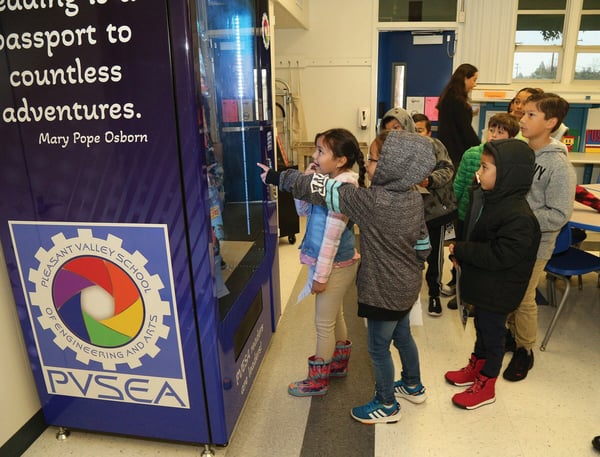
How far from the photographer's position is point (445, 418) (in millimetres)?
1986

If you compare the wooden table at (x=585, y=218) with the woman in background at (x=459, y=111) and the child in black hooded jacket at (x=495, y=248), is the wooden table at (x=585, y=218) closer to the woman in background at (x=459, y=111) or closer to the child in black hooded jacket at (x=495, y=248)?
the child in black hooded jacket at (x=495, y=248)

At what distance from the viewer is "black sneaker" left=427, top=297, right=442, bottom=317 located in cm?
291

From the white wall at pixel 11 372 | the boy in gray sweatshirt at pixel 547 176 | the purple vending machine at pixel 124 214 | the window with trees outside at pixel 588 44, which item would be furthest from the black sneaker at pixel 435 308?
the window with trees outside at pixel 588 44

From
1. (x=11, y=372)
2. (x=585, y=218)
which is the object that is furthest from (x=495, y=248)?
(x=11, y=372)

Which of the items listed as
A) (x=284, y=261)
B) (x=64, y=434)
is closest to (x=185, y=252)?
(x=64, y=434)

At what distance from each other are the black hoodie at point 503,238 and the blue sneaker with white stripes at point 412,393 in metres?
0.49

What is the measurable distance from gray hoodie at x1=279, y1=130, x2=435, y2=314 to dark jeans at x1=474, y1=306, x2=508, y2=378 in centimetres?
44

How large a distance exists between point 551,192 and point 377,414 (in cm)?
127

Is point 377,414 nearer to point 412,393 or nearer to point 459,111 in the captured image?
point 412,393

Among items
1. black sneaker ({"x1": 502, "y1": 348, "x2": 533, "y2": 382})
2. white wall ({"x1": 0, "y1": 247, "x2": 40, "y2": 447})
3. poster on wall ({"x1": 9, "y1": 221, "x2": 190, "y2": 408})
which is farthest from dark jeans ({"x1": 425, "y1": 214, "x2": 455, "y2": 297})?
white wall ({"x1": 0, "y1": 247, "x2": 40, "y2": 447})

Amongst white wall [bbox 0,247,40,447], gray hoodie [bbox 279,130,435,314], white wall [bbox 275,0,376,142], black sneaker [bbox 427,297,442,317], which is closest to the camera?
gray hoodie [bbox 279,130,435,314]

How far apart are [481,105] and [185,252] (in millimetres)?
4871

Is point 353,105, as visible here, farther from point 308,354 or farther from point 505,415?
point 505,415

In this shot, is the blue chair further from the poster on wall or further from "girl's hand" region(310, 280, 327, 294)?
the poster on wall
